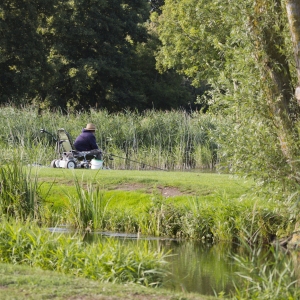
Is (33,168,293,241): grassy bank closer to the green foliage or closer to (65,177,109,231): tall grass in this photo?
(65,177,109,231): tall grass

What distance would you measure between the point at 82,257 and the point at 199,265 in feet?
9.26

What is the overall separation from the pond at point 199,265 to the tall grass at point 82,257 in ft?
1.07

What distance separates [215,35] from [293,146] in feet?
65.3

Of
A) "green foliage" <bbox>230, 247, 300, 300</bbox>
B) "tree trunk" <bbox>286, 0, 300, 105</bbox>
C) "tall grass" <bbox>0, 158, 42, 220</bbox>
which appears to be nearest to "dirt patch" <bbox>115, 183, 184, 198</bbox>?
"tall grass" <bbox>0, 158, 42, 220</bbox>

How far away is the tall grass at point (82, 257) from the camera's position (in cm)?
788

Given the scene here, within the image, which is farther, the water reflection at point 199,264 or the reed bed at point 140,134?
the reed bed at point 140,134

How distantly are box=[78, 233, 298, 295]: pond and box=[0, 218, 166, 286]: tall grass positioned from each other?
0.33 metres

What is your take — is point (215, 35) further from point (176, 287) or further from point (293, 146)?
point (176, 287)

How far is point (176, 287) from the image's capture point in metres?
8.84

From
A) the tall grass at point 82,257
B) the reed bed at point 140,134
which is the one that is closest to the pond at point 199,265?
the tall grass at point 82,257

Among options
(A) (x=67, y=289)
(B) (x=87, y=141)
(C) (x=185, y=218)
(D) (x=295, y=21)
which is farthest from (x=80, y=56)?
(A) (x=67, y=289)

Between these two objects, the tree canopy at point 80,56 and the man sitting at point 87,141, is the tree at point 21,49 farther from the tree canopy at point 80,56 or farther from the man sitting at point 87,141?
the man sitting at point 87,141

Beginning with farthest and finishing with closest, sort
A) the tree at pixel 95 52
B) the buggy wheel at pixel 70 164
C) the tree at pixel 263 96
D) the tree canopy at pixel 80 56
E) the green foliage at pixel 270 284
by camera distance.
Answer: the tree at pixel 95 52 → the tree canopy at pixel 80 56 → the buggy wheel at pixel 70 164 → the tree at pixel 263 96 → the green foliage at pixel 270 284

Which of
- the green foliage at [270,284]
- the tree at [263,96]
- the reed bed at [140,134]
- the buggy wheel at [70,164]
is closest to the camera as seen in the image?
the green foliage at [270,284]
